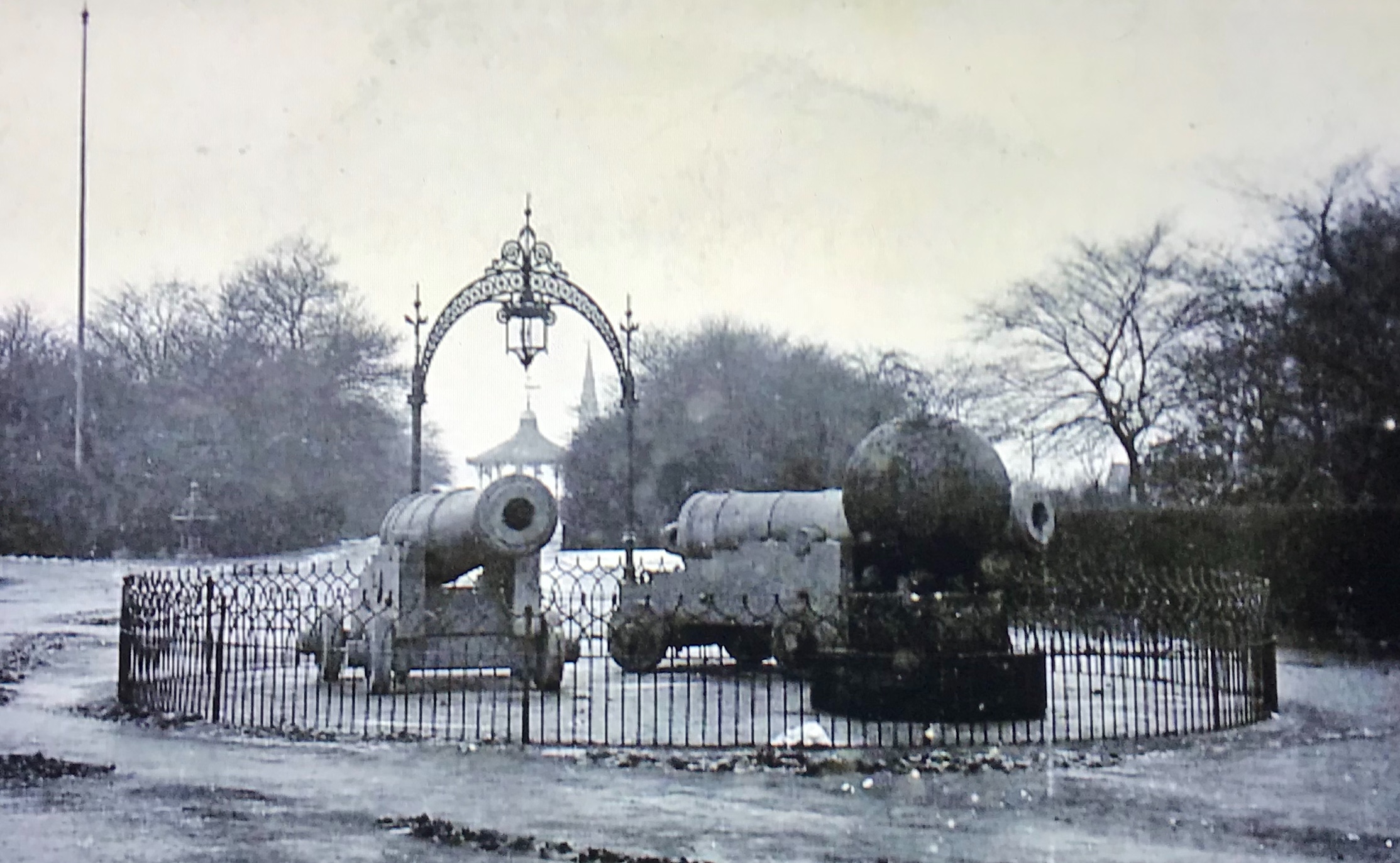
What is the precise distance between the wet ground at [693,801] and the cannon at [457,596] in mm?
2976

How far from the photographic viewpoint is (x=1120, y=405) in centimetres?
3322

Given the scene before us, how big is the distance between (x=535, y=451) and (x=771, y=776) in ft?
225

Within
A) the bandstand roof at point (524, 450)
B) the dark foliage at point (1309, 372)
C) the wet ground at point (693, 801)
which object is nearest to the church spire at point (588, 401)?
the bandstand roof at point (524, 450)

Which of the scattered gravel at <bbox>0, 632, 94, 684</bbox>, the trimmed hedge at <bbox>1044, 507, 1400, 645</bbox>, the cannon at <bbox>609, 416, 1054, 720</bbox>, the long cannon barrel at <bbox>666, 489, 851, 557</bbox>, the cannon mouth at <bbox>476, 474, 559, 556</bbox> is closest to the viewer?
the cannon at <bbox>609, 416, 1054, 720</bbox>

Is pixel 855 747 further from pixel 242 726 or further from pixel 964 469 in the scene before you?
pixel 242 726

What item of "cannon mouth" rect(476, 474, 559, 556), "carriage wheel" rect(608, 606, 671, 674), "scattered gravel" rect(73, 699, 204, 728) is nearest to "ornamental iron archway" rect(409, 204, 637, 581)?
"carriage wheel" rect(608, 606, 671, 674)

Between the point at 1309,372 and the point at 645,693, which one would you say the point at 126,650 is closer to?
the point at 645,693

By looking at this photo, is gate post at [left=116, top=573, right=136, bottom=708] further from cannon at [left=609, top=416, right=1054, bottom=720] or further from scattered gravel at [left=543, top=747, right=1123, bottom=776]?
cannon at [left=609, top=416, right=1054, bottom=720]

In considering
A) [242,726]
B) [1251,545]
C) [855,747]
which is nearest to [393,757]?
[242,726]

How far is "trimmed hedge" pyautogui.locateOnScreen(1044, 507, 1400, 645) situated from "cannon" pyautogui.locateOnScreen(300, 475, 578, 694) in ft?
26.7

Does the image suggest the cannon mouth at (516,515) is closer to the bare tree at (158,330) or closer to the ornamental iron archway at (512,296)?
the ornamental iron archway at (512,296)

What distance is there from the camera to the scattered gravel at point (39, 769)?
891 cm

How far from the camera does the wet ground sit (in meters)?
7.00

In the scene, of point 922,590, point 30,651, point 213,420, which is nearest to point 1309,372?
point 922,590
